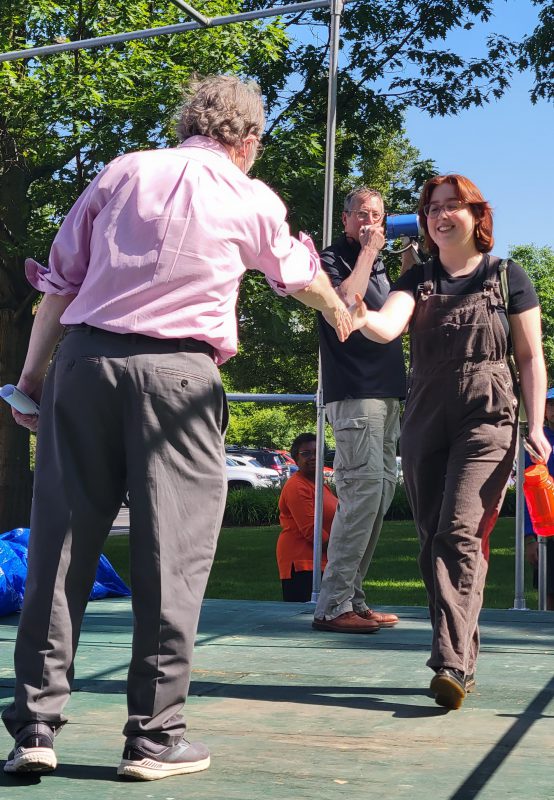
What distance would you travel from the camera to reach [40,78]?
1418 cm

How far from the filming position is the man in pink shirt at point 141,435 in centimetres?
271

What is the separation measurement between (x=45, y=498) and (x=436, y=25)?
55.3 feet

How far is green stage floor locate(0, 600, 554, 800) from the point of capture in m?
2.59

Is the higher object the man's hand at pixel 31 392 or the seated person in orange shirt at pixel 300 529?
the man's hand at pixel 31 392

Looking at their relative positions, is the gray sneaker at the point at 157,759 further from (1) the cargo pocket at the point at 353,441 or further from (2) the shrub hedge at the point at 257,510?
(2) the shrub hedge at the point at 257,510

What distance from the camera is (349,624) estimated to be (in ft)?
16.6

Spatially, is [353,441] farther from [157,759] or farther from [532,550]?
[532,550]

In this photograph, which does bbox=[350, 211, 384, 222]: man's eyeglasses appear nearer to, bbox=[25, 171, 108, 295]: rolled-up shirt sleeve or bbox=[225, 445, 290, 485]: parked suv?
bbox=[25, 171, 108, 295]: rolled-up shirt sleeve

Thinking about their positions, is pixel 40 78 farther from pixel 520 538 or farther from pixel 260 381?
pixel 260 381

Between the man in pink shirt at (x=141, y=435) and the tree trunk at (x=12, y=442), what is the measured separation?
1420 cm

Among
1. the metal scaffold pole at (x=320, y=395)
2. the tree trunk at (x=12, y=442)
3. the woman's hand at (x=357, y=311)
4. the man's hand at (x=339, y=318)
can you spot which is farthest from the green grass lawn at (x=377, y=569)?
the man's hand at (x=339, y=318)

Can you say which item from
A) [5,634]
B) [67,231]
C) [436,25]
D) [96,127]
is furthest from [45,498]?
[436,25]

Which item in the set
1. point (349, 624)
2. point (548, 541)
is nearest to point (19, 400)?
point (349, 624)

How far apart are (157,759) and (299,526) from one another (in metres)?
4.83
